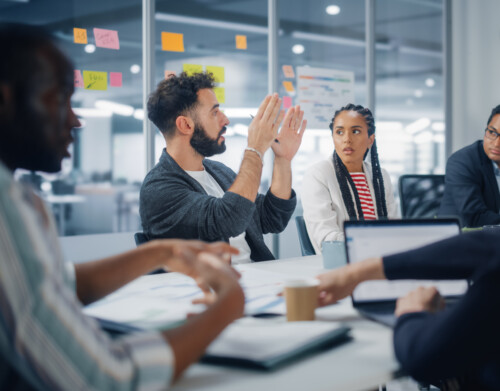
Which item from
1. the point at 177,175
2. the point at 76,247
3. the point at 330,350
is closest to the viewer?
the point at 330,350

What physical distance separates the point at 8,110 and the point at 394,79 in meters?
4.81

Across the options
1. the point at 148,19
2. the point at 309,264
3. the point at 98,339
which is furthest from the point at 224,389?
the point at 148,19

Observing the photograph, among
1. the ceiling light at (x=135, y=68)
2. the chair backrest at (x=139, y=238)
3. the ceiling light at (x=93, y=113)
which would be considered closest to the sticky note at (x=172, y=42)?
the ceiling light at (x=135, y=68)

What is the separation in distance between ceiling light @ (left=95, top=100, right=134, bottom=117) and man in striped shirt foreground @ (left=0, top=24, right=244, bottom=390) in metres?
2.82

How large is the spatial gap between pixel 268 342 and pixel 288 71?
12.0ft

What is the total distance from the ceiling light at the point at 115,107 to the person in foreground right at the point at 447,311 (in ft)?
8.89

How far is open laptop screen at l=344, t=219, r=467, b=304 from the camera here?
1.24 m

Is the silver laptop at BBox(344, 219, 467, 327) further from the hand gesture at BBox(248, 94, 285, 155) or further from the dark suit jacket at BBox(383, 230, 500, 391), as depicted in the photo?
the hand gesture at BBox(248, 94, 285, 155)

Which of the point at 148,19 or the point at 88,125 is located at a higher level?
the point at 148,19

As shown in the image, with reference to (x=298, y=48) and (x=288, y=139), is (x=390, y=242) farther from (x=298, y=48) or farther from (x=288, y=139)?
(x=298, y=48)

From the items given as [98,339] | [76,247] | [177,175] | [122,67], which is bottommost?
[76,247]

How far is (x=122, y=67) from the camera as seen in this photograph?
11.6ft

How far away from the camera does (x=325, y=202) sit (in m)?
2.56

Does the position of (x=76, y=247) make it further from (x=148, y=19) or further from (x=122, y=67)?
(x=148, y=19)
